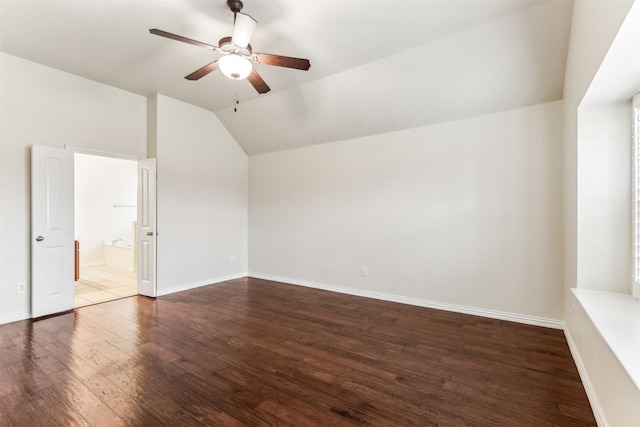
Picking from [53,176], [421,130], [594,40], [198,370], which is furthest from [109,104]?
[594,40]

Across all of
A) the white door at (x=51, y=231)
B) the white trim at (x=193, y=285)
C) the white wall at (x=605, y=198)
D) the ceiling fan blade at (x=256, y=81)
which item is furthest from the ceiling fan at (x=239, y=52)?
the white trim at (x=193, y=285)

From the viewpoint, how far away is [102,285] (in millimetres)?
5133

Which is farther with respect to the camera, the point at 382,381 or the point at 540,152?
the point at 540,152

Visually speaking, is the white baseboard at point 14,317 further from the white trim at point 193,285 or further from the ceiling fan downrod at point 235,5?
the ceiling fan downrod at point 235,5

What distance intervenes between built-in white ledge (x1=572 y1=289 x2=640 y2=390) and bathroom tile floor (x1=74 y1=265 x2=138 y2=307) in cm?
541

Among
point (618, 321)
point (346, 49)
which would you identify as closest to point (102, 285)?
A: point (346, 49)

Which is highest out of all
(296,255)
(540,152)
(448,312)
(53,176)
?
Result: (540,152)

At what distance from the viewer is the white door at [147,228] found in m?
4.37

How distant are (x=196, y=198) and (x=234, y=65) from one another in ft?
10.3

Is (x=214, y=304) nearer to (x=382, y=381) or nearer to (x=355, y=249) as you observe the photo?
(x=355, y=249)

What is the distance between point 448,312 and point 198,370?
2.98 metres

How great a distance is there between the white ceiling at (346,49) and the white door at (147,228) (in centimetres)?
125

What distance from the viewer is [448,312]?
3.75 m

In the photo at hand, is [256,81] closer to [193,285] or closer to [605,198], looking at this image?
[605,198]
